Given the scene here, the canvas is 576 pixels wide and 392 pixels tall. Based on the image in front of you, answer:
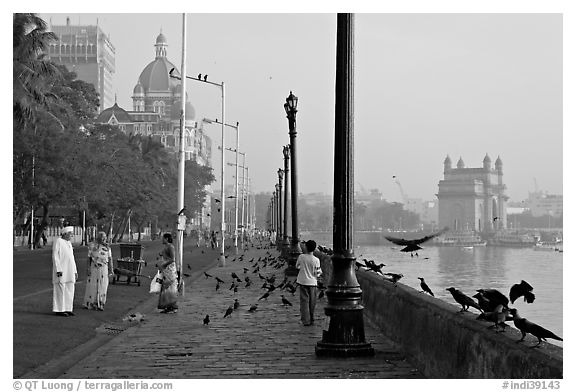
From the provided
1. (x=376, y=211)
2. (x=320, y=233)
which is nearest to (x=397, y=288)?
(x=376, y=211)

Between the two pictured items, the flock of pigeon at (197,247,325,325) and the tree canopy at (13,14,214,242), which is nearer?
the flock of pigeon at (197,247,325,325)

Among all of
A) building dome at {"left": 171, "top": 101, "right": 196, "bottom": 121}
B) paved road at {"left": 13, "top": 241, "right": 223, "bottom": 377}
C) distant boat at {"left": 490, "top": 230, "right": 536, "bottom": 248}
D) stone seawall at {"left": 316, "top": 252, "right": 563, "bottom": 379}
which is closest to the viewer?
stone seawall at {"left": 316, "top": 252, "right": 563, "bottom": 379}

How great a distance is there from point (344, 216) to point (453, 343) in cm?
293

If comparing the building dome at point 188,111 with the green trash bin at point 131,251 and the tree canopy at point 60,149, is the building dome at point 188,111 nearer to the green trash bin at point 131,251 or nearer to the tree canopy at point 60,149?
the tree canopy at point 60,149

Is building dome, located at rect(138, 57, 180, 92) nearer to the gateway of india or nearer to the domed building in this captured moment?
the domed building

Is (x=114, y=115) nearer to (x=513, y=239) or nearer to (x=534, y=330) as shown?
(x=513, y=239)

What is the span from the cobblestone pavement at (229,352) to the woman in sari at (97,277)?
1138 mm

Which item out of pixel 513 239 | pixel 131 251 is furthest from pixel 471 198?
pixel 131 251

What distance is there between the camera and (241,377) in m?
8.62

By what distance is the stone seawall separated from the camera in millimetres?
5623

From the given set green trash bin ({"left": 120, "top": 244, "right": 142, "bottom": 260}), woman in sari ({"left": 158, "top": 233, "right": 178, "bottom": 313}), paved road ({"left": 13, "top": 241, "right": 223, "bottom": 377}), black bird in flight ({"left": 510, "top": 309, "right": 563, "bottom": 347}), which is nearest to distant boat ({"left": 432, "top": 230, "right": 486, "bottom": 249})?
green trash bin ({"left": 120, "top": 244, "right": 142, "bottom": 260})

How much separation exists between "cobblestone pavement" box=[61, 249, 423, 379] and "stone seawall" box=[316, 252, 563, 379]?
0.29 m
